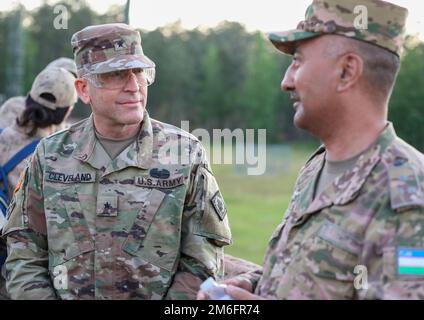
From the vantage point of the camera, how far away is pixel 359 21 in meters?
2.42

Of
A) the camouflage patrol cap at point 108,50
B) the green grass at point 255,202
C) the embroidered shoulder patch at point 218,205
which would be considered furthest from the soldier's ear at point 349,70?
the green grass at point 255,202

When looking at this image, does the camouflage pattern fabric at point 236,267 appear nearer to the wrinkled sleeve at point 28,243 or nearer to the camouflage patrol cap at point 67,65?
the wrinkled sleeve at point 28,243

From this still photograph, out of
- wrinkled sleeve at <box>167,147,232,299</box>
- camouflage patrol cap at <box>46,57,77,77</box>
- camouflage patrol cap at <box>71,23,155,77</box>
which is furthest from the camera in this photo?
camouflage patrol cap at <box>46,57,77,77</box>

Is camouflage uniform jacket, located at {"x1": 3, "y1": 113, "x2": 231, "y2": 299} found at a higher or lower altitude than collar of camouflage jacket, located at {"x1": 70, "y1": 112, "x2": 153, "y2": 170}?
lower

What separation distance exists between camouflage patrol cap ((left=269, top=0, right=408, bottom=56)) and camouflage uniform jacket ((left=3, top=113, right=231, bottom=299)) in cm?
117

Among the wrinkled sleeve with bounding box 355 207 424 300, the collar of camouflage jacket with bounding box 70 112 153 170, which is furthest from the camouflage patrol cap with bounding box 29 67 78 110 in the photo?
the wrinkled sleeve with bounding box 355 207 424 300

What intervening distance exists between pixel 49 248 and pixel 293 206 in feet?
4.65

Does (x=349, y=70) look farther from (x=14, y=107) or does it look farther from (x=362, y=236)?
(x=14, y=107)

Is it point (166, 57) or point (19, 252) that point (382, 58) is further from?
point (166, 57)

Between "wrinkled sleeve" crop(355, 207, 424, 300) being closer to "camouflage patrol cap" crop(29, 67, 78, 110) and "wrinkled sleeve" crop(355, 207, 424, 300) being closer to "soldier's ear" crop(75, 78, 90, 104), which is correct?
"soldier's ear" crop(75, 78, 90, 104)

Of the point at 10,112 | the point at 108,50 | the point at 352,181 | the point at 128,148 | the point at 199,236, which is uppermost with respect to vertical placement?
the point at 108,50

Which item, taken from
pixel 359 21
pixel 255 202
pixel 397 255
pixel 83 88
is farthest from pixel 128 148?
pixel 255 202

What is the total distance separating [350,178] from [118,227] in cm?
138

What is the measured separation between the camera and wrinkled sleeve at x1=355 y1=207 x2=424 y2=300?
2.11 meters
